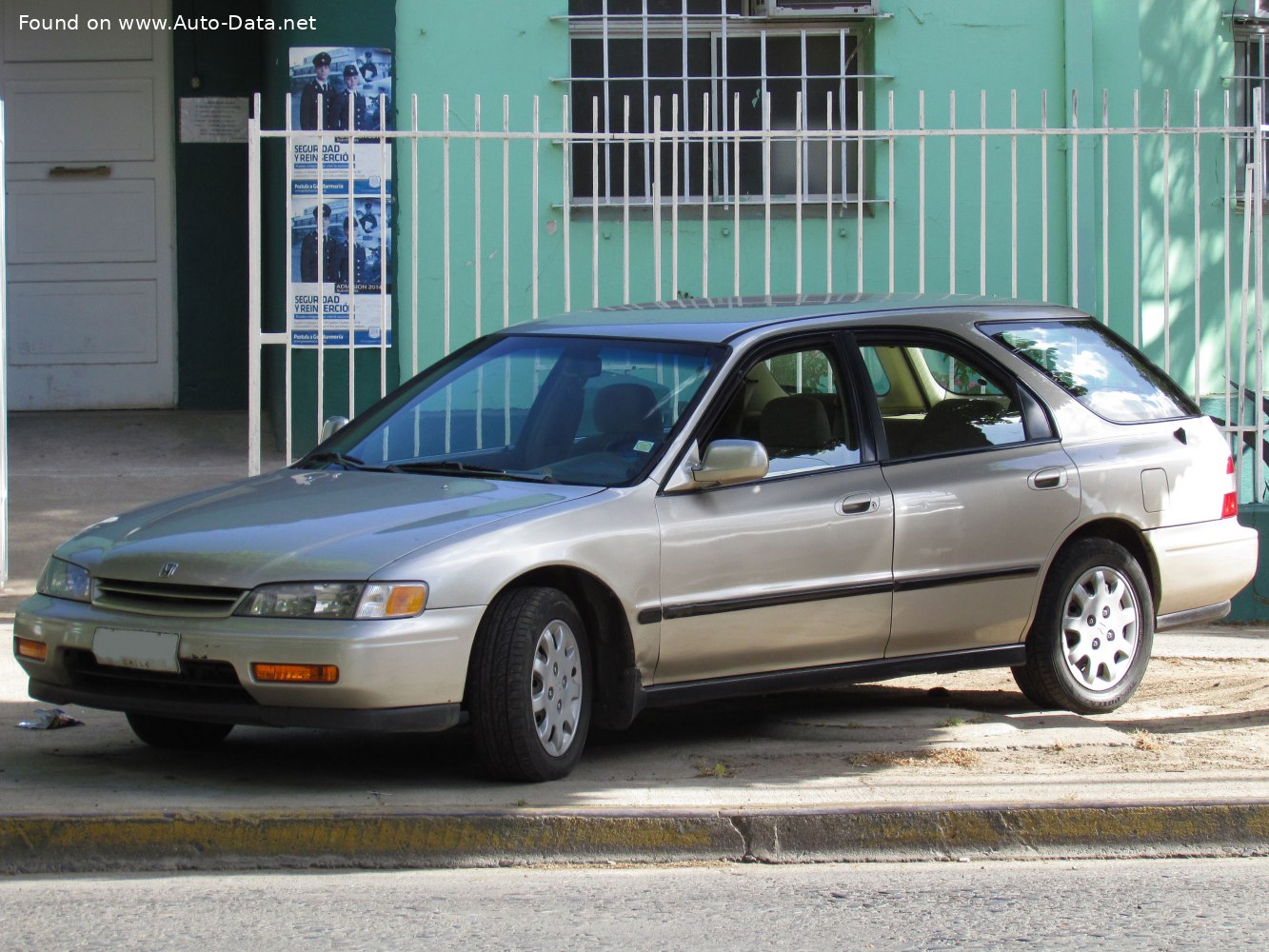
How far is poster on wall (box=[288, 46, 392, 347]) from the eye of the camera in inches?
361

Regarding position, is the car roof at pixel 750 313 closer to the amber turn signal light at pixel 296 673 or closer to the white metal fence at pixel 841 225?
the amber turn signal light at pixel 296 673

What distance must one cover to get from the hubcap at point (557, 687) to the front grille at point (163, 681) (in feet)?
2.82

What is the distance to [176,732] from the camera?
6176mm

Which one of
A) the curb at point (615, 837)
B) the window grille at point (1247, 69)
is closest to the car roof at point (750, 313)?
the curb at point (615, 837)

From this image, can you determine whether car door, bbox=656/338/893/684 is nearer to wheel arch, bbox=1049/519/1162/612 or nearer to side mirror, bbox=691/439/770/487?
side mirror, bbox=691/439/770/487

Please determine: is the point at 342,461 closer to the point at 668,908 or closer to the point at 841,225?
the point at 668,908

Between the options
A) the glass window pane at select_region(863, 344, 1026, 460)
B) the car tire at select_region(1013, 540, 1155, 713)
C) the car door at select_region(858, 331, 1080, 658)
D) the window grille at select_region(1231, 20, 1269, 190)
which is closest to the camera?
the car door at select_region(858, 331, 1080, 658)

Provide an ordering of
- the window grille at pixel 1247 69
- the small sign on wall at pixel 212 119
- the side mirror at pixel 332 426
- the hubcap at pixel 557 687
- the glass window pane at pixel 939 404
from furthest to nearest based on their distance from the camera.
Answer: the small sign on wall at pixel 212 119 → the window grille at pixel 1247 69 → the side mirror at pixel 332 426 → the glass window pane at pixel 939 404 → the hubcap at pixel 557 687

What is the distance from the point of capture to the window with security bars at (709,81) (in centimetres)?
1166

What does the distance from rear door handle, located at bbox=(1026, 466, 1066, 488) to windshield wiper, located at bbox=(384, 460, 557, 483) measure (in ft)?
6.08

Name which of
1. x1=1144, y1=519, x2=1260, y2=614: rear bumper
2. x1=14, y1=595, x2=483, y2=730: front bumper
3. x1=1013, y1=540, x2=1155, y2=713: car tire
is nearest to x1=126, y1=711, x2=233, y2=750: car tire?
x1=14, y1=595, x2=483, y2=730: front bumper

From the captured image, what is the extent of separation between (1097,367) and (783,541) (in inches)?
71.9

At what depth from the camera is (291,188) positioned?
945cm

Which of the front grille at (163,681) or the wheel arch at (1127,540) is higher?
the wheel arch at (1127,540)
